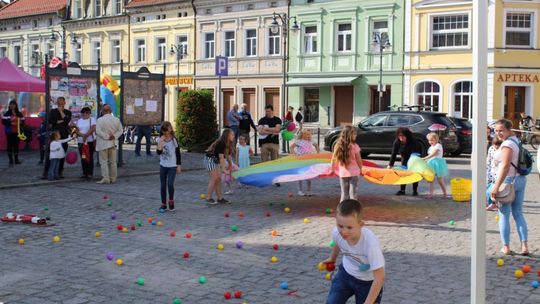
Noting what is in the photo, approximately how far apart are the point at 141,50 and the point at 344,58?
55.1 ft

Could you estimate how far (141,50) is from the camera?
47.7 metres

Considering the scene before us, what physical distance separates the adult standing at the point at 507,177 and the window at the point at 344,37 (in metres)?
30.4

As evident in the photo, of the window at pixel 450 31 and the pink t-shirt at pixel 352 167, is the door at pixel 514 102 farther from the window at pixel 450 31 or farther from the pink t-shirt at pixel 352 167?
the pink t-shirt at pixel 352 167

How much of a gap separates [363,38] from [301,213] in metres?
27.0

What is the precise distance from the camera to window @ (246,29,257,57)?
41.7 m

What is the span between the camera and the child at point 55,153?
49.5ft

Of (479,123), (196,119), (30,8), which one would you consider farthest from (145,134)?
(30,8)

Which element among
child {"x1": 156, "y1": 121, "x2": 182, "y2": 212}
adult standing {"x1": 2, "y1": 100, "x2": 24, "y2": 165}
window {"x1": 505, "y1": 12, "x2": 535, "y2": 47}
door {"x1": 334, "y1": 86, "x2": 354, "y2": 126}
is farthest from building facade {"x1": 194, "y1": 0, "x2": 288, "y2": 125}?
child {"x1": 156, "y1": 121, "x2": 182, "y2": 212}

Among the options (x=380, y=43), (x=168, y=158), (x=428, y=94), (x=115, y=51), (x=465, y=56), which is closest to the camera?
(x=168, y=158)

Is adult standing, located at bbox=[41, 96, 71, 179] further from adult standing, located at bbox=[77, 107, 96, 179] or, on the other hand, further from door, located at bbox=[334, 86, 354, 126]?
door, located at bbox=[334, 86, 354, 126]

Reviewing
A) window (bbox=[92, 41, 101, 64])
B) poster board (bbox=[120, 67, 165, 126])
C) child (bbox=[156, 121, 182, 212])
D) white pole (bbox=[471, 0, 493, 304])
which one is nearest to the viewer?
white pole (bbox=[471, 0, 493, 304])

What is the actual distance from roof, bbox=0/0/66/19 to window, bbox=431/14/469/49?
30608 millimetres

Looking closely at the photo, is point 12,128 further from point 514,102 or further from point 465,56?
point 514,102

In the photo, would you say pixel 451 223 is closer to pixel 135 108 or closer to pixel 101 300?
pixel 101 300
